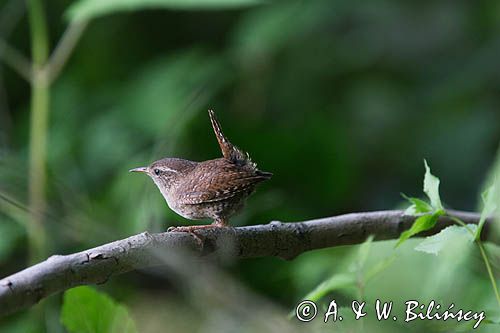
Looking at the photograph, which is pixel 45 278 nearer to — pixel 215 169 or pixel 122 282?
pixel 215 169

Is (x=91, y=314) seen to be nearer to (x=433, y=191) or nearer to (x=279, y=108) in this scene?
(x=433, y=191)

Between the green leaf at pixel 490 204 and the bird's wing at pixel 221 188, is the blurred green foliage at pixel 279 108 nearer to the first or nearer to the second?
the bird's wing at pixel 221 188

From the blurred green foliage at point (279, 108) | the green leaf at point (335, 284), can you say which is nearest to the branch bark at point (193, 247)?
the green leaf at point (335, 284)

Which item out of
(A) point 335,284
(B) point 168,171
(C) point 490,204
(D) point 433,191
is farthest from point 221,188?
(C) point 490,204

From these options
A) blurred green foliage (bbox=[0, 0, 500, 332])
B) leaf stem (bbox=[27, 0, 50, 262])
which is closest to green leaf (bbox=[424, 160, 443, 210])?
blurred green foliage (bbox=[0, 0, 500, 332])

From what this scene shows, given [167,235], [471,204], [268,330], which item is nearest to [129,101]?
[471,204]

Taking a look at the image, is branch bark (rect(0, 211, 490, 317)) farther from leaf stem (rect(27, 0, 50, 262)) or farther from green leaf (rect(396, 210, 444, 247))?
leaf stem (rect(27, 0, 50, 262))
